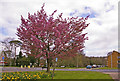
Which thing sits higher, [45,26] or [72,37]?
[45,26]

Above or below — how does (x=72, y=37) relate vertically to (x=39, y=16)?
below

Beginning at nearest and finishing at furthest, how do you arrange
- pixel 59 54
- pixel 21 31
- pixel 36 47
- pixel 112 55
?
pixel 59 54, pixel 36 47, pixel 21 31, pixel 112 55

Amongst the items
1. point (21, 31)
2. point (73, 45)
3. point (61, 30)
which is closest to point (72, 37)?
point (73, 45)

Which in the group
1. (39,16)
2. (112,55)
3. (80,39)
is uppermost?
(39,16)

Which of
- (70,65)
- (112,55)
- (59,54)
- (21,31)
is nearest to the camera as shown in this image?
(59,54)

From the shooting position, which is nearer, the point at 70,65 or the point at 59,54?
the point at 59,54

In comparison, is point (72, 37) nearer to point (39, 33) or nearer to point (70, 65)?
point (39, 33)

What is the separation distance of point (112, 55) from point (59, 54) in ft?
112

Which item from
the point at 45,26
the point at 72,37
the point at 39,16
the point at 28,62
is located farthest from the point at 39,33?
the point at 28,62

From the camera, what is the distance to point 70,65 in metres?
44.6

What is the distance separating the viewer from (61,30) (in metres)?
12.1

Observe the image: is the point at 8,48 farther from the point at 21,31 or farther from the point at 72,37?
the point at 72,37

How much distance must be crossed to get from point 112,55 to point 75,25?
32094 mm

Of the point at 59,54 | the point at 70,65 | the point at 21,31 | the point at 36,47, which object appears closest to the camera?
the point at 59,54
